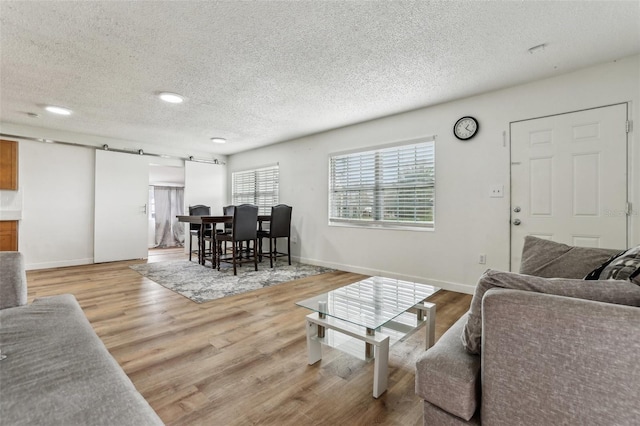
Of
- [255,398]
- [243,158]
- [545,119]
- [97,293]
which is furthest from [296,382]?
[243,158]

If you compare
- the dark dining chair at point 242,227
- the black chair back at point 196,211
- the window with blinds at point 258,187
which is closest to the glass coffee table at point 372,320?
the dark dining chair at point 242,227

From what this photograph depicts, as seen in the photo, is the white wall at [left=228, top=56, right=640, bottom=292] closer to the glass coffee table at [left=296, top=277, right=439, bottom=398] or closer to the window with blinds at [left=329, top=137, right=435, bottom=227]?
the window with blinds at [left=329, top=137, right=435, bottom=227]

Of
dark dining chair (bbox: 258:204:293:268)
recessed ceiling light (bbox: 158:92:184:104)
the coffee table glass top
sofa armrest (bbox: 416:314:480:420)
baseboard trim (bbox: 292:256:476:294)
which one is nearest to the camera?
sofa armrest (bbox: 416:314:480:420)

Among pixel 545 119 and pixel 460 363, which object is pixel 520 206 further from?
pixel 460 363

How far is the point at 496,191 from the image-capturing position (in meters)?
3.07

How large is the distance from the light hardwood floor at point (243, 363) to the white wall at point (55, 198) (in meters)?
1.94

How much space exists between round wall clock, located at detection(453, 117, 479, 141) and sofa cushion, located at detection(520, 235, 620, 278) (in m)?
1.99

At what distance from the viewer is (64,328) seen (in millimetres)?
1188

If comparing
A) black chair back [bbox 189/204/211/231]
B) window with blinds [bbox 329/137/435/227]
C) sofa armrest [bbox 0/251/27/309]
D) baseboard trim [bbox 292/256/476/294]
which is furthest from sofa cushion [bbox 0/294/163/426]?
black chair back [bbox 189/204/211/231]

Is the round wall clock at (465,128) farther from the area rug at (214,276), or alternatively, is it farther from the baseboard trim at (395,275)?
the area rug at (214,276)

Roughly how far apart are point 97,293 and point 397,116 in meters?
4.27

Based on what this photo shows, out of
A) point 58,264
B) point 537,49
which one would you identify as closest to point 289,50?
point 537,49

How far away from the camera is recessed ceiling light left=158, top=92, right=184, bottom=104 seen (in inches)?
125

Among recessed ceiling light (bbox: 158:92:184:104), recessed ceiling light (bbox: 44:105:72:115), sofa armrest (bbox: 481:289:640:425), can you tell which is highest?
recessed ceiling light (bbox: 44:105:72:115)
